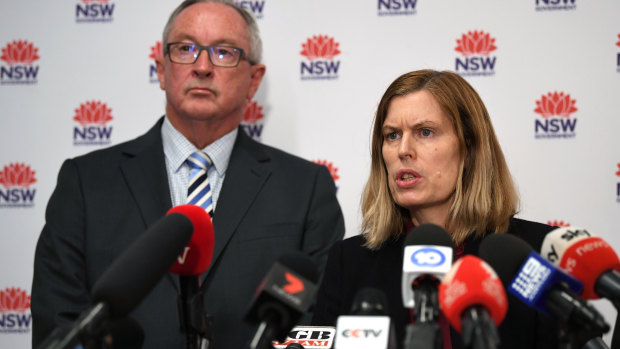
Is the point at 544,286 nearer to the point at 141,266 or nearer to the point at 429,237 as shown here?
the point at 429,237

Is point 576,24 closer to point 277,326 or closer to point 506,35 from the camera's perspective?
point 506,35

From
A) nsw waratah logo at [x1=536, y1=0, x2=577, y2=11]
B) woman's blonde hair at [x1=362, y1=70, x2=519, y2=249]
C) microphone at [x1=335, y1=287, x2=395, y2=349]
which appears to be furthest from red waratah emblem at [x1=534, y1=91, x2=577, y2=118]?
microphone at [x1=335, y1=287, x2=395, y2=349]

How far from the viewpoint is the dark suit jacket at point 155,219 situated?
228 centimetres

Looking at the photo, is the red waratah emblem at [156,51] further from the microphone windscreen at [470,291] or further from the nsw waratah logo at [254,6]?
the microphone windscreen at [470,291]

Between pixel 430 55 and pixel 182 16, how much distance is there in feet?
3.45

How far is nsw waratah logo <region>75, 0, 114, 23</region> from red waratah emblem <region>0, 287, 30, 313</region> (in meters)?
1.26

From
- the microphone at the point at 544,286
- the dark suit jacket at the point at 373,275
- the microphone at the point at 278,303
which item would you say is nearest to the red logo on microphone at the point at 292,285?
the microphone at the point at 278,303

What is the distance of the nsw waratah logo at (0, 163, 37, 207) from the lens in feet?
10.1

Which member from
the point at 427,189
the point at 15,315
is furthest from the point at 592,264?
the point at 15,315

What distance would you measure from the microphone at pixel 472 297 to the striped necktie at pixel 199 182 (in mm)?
1536

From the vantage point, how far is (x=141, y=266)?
3.63 ft

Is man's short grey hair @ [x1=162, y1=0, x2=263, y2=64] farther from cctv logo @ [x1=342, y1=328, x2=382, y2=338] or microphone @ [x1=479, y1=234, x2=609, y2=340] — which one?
cctv logo @ [x1=342, y1=328, x2=382, y2=338]

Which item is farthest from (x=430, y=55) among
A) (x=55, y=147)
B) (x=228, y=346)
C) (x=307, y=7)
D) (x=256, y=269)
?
(x=55, y=147)

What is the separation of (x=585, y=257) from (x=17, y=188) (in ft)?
8.62
